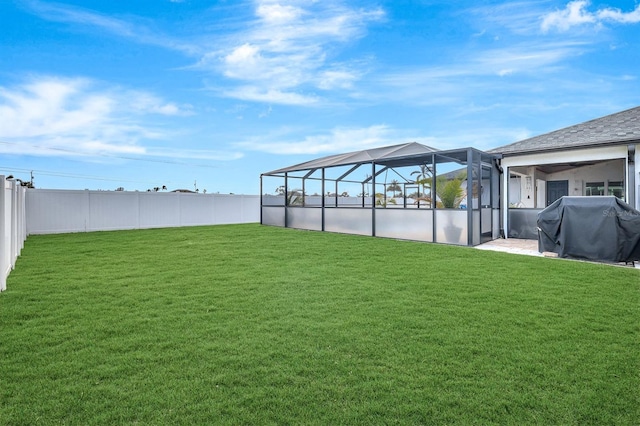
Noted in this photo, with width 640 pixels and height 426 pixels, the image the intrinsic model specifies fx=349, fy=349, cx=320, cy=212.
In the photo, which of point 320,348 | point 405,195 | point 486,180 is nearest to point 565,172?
point 486,180

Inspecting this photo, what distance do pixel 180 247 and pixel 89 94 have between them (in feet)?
31.5

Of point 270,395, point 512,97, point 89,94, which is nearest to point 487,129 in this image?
point 512,97

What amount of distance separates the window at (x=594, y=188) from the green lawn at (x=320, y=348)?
8540mm

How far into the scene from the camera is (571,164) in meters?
11.7

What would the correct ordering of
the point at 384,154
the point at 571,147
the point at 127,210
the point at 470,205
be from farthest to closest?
the point at 127,210 → the point at 384,154 → the point at 571,147 → the point at 470,205

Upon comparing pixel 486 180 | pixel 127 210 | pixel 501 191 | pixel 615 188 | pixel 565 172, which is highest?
pixel 565 172

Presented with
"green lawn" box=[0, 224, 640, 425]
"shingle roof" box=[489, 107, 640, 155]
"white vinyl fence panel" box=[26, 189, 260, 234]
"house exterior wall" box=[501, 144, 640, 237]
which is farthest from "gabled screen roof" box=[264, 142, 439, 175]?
"white vinyl fence panel" box=[26, 189, 260, 234]

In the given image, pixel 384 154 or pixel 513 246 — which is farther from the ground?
pixel 384 154

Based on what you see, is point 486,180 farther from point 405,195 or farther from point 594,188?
point 405,195

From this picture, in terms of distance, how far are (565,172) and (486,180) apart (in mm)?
4316

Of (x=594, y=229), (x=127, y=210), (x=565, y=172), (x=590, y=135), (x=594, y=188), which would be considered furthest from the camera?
(x=127, y=210)

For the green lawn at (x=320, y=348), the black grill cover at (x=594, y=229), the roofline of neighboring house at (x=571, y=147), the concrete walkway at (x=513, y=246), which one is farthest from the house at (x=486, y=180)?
the green lawn at (x=320, y=348)

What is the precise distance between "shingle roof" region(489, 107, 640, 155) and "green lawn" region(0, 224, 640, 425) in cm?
521

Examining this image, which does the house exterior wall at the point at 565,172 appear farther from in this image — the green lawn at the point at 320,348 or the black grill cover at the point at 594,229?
the green lawn at the point at 320,348
